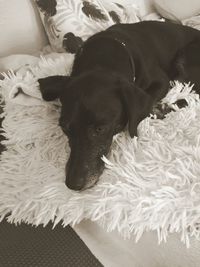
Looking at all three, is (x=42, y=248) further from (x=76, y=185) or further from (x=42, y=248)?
(x=76, y=185)

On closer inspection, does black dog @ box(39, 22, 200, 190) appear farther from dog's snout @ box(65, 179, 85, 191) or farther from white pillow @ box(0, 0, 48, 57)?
white pillow @ box(0, 0, 48, 57)

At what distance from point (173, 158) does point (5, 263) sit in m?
0.58

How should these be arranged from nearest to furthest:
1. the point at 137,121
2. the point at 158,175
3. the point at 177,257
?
the point at 177,257
the point at 158,175
the point at 137,121

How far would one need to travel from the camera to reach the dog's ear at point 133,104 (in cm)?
131

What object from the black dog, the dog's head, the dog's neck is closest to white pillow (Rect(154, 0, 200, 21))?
the black dog

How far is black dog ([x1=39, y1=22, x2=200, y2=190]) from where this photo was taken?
1271 mm

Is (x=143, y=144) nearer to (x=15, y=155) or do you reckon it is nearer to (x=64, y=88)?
(x=64, y=88)

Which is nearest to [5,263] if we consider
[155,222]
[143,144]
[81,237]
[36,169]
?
[81,237]

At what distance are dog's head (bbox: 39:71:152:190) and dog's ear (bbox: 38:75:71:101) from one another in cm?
4

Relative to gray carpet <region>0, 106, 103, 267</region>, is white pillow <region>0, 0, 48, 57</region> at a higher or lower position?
higher

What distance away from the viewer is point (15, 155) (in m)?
1.45

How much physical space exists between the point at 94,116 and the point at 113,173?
182 mm

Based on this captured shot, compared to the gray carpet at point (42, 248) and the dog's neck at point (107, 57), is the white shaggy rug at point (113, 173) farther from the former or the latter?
the dog's neck at point (107, 57)

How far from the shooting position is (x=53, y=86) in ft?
4.69
